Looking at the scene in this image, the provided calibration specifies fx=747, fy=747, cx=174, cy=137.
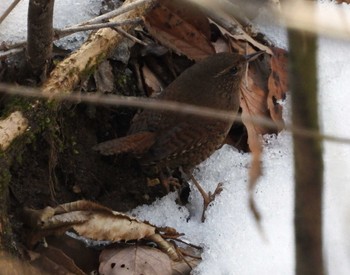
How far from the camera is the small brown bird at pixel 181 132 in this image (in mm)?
3004

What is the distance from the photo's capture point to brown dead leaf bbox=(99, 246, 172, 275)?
2.57 metres

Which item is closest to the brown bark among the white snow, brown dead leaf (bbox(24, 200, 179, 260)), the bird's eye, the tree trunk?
the white snow

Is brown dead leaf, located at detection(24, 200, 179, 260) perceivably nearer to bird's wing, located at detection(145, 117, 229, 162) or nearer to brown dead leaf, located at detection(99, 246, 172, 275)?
brown dead leaf, located at detection(99, 246, 172, 275)

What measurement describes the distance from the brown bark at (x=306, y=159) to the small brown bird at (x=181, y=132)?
6.60ft

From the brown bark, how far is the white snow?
1.37m

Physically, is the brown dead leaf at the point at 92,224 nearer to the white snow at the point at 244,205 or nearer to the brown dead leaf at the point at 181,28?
the white snow at the point at 244,205

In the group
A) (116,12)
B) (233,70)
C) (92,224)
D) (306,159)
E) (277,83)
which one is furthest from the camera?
(277,83)

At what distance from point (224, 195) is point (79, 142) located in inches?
25.3

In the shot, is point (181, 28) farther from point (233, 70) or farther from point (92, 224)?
point (92, 224)

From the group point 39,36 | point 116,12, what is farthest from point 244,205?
point 39,36

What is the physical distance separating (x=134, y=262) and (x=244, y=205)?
0.63 metres

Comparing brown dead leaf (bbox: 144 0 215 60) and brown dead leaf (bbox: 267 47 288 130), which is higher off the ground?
brown dead leaf (bbox: 144 0 215 60)

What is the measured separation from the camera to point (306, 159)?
883mm

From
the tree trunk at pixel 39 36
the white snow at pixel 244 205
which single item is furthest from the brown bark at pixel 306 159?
the tree trunk at pixel 39 36
